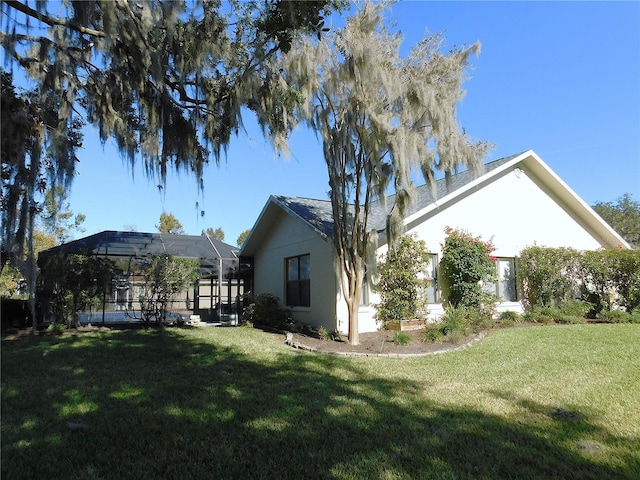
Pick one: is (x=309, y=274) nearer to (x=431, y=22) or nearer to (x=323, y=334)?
(x=323, y=334)

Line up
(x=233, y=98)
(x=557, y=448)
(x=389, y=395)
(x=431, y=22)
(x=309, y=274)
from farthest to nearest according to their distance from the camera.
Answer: (x=309, y=274) → (x=431, y=22) → (x=233, y=98) → (x=389, y=395) → (x=557, y=448)

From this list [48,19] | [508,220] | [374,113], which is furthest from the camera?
[508,220]

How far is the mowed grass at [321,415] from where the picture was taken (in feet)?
10.2

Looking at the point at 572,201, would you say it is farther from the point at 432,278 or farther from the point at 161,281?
the point at 161,281

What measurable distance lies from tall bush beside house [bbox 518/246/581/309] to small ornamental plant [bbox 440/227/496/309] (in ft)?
6.45

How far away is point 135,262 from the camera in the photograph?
13.9 meters

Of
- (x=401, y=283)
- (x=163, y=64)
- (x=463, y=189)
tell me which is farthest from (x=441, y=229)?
(x=163, y=64)

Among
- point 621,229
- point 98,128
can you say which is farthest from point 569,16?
point 621,229

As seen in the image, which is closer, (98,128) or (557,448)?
(557,448)

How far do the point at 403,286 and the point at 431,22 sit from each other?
6282 millimetres

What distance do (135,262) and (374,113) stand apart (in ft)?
32.0

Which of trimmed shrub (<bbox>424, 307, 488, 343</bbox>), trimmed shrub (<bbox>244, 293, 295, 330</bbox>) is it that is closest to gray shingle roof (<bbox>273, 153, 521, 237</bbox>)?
trimmed shrub (<bbox>424, 307, 488, 343</bbox>)

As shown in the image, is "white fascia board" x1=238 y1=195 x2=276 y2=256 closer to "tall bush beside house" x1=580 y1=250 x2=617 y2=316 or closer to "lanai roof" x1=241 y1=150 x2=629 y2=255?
"lanai roof" x1=241 y1=150 x2=629 y2=255

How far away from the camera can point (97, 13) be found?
5055 millimetres
